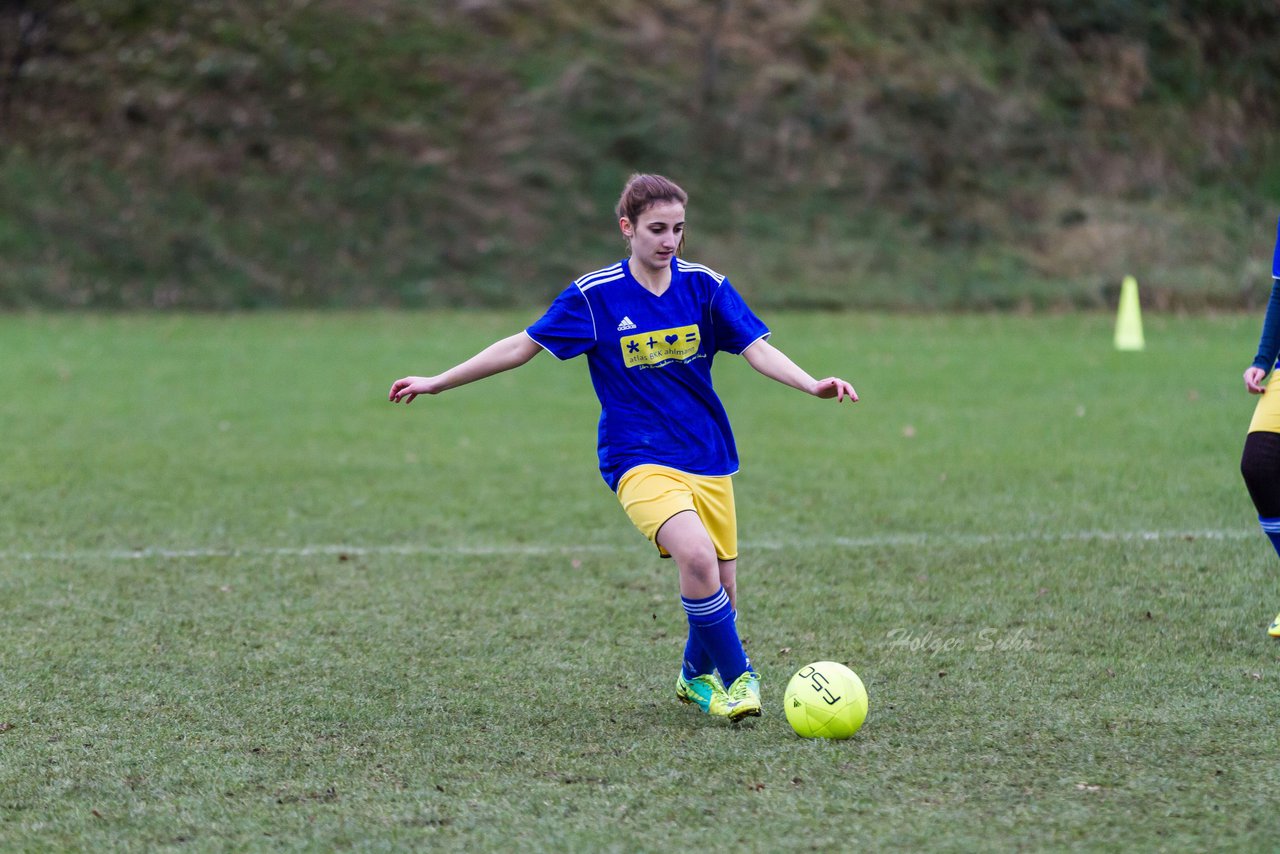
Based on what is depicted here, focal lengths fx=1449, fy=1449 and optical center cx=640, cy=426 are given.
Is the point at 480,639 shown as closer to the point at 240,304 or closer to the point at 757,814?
the point at 757,814

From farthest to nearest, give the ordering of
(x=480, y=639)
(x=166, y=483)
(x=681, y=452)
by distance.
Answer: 1. (x=166, y=483)
2. (x=480, y=639)
3. (x=681, y=452)

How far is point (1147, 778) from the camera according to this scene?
165 inches

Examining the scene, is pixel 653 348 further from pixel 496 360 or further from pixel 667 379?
pixel 496 360

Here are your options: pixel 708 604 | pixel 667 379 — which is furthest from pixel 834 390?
pixel 708 604

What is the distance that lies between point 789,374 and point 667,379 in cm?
43

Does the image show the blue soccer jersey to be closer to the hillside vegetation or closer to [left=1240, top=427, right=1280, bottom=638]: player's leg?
[left=1240, top=427, right=1280, bottom=638]: player's leg

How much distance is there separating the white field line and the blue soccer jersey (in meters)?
2.75

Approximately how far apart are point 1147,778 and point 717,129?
2509 centimetres

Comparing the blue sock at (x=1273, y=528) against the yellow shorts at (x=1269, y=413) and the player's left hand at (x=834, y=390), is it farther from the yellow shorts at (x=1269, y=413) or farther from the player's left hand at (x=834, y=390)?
the player's left hand at (x=834, y=390)

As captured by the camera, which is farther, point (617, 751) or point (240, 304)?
point (240, 304)

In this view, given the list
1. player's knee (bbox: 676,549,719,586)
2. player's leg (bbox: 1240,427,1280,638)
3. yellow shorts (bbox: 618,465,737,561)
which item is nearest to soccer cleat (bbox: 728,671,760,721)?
player's knee (bbox: 676,549,719,586)

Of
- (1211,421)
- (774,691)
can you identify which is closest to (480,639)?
(774,691)

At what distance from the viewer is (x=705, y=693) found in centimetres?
508

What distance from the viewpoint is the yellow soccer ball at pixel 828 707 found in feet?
15.1
